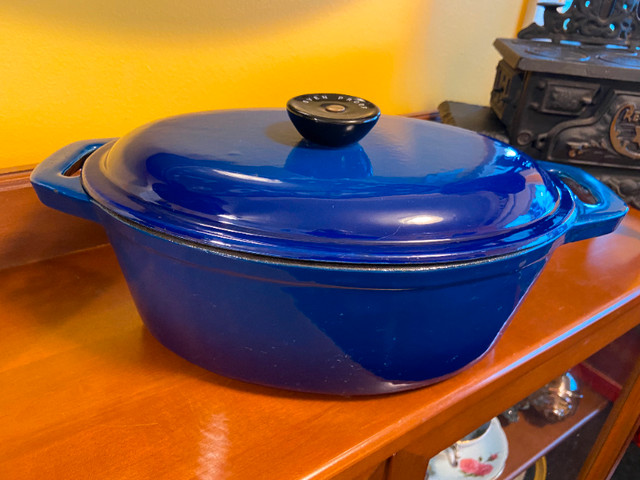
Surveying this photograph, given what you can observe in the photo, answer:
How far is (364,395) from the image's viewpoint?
1.39 ft

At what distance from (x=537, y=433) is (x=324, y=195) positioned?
2.35 ft

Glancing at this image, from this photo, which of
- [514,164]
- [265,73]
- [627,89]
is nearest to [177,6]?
[265,73]

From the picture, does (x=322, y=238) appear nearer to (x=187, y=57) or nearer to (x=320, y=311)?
(x=320, y=311)

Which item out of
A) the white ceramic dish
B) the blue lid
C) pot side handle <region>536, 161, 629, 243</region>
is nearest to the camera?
the blue lid

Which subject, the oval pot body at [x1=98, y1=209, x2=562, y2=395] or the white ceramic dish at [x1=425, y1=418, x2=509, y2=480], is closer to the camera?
the oval pot body at [x1=98, y1=209, x2=562, y2=395]

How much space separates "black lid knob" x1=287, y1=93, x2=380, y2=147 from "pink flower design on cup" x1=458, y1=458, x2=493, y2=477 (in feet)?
1.88

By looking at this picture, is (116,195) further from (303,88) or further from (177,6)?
(303,88)

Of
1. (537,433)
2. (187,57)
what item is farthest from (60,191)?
(537,433)

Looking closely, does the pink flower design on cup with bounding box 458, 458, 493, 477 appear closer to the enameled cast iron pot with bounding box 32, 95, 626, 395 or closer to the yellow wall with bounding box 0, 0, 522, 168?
the enameled cast iron pot with bounding box 32, 95, 626, 395

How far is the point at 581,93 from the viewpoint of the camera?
0.73m

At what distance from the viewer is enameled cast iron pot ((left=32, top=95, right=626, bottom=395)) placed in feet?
1.09

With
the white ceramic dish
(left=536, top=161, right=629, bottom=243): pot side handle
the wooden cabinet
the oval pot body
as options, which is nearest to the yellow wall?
the wooden cabinet

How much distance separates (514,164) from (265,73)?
0.41 m

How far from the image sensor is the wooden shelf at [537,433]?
31.2 inches
